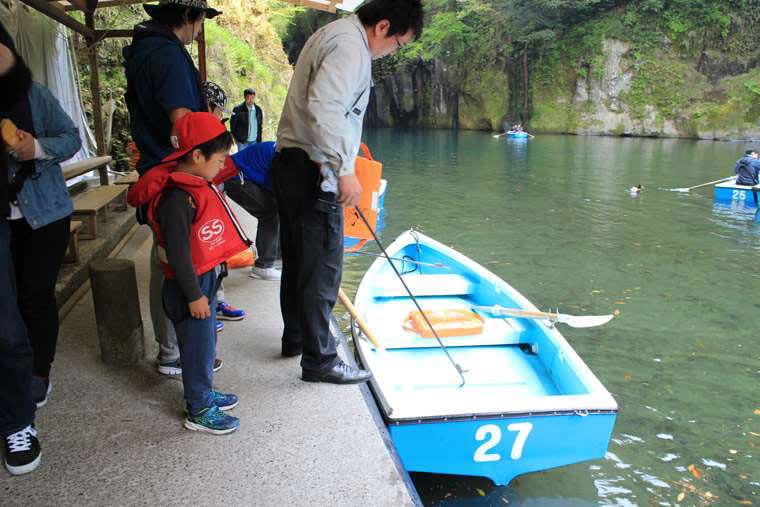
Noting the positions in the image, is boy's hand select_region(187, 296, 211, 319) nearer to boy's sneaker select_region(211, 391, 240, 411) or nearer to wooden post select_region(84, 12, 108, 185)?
boy's sneaker select_region(211, 391, 240, 411)

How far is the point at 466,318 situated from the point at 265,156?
1904 millimetres

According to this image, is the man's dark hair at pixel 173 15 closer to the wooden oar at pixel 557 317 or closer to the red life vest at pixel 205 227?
the red life vest at pixel 205 227

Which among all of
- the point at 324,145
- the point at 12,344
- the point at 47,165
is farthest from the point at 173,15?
the point at 12,344

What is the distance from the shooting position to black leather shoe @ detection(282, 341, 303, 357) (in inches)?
133

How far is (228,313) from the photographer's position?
4.02m

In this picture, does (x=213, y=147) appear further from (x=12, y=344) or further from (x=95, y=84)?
(x=95, y=84)

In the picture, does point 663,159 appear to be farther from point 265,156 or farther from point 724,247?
point 265,156

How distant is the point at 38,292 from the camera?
2.48 meters

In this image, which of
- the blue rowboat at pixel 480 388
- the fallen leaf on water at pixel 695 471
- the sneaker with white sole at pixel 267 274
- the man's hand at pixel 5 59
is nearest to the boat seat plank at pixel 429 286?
the blue rowboat at pixel 480 388

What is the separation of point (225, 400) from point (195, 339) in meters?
0.47

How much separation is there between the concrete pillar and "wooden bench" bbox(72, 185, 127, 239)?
2.29m

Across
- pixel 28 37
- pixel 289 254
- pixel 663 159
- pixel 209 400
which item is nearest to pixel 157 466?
pixel 209 400

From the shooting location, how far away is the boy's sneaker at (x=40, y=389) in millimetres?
2658

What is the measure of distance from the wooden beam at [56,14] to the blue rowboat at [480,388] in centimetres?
354
